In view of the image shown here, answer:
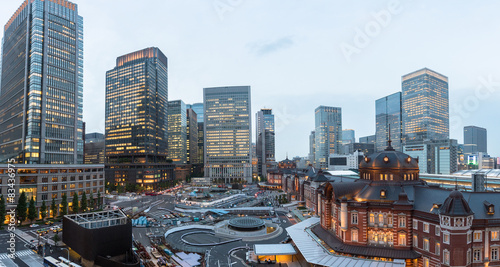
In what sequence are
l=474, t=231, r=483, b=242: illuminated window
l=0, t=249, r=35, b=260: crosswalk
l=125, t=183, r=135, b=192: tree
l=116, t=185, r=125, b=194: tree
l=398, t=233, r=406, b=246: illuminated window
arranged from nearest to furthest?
l=474, t=231, r=483, b=242: illuminated window < l=398, t=233, r=406, b=246: illuminated window < l=0, t=249, r=35, b=260: crosswalk < l=116, t=185, r=125, b=194: tree < l=125, t=183, r=135, b=192: tree

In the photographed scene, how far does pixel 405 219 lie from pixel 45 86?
14542 centimetres

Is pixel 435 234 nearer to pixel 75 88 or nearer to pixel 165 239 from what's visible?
pixel 165 239

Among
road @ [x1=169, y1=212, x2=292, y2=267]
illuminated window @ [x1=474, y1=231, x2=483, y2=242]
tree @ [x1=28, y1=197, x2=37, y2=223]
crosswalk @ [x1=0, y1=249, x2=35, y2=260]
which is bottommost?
road @ [x1=169, y1=212, x2=292, y2=267]

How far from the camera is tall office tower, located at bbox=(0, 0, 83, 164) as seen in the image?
128 meters

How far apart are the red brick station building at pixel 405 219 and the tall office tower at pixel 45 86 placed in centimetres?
12365

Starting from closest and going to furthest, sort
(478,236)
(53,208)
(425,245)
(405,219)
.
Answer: (478,236), (425,245), (405,219), (53,208)

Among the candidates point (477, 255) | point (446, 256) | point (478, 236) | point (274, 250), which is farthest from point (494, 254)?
point (274, 250)

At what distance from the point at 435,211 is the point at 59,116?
148 meters

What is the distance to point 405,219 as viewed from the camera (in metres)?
58.7

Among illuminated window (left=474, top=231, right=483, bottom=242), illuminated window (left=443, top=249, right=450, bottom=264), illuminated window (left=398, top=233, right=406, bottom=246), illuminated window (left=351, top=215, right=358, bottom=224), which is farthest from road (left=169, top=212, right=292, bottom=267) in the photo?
illuminated window (left=474, top=231, right=483, bottom=242)

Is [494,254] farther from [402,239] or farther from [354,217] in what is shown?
[354,217]

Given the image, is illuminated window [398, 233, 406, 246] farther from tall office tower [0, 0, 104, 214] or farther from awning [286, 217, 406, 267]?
tall office tower [0, 0, 104, 214]

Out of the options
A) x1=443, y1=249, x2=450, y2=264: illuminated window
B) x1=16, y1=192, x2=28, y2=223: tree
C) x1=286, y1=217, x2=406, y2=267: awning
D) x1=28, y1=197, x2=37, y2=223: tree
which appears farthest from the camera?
x1=28, y1=197, x2=37, y2=223: tree

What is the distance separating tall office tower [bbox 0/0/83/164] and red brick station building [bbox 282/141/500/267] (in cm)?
12365
